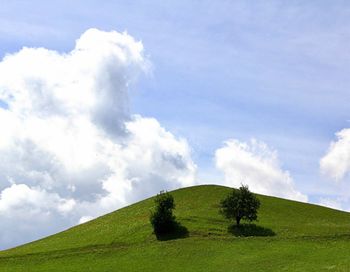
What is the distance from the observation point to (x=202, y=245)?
246 ft

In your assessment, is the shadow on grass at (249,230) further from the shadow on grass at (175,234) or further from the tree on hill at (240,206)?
the shadow on grass at (175,234)

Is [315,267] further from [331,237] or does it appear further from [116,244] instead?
[116,244]

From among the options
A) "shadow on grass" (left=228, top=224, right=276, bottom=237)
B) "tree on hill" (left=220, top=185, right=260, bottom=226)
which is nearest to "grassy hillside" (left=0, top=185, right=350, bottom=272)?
"shadow on grass" (left=228, top=224, right=276, bottom=237)

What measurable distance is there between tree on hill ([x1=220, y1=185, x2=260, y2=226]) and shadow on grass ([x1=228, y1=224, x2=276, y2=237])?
4.59 feet

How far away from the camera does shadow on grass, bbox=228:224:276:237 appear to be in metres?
81.9

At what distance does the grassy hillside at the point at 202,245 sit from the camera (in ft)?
214

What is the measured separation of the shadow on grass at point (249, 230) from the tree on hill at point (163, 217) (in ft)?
34.1

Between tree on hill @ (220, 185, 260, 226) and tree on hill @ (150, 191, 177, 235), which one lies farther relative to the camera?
tree on hill @ (220, 185, 260, 226)

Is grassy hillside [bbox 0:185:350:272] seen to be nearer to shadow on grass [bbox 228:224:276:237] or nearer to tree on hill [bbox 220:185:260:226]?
shadow on grass [bbox 228:224:276:237]

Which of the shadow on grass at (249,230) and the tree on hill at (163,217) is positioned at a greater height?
the tree on hill at (163,217)

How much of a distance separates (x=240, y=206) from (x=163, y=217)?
13741mm

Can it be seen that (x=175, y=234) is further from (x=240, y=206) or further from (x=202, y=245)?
(x=240, y=206)

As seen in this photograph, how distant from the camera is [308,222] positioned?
9219 cm

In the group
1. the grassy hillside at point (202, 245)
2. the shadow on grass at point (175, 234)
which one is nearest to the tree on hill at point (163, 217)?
the shadow on grass at point (175, 234)
